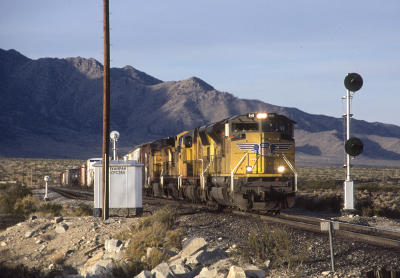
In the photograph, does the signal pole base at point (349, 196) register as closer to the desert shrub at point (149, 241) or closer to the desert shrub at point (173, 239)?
the desert shrub at point (149, 241)

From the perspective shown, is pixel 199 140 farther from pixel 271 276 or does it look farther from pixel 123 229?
pixel 271 276

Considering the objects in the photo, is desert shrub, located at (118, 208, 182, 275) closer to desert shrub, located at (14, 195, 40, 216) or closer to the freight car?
desert shrub, located at (14, 195, 40, 216)

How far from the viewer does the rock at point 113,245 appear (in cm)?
1494

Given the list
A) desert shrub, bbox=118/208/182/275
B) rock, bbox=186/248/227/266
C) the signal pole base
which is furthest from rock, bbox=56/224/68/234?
the signal pole base

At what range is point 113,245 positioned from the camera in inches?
598

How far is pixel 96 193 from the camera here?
21.2 meters

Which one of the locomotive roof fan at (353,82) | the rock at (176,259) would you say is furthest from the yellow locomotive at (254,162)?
the rock at (176,259)

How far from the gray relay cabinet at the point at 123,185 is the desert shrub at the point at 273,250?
989cm

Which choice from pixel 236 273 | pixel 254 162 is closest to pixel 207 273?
pixel 236 273

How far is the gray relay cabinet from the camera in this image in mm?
21438

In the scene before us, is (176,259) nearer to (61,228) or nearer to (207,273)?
(207,273)

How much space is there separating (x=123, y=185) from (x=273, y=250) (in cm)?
1093

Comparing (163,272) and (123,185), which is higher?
(123,185)

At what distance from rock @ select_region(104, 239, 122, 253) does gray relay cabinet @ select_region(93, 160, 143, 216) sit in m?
5.92
